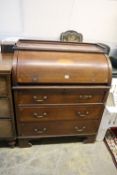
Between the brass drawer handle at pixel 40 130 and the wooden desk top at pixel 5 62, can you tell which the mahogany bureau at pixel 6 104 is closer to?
the wooden desk top at pixel 5 62

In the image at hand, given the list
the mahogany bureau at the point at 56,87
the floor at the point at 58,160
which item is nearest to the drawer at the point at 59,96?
the mahogany bureau at the point at 56,87

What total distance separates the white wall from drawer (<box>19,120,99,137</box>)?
40.7 inches

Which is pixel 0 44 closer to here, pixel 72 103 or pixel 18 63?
pixel 18 63

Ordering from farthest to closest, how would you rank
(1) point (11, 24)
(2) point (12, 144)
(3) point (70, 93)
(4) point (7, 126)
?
(1) point (11, 24)
(2) point (12, 144)
(4) point (7, 126)
(3) point (70, 93)

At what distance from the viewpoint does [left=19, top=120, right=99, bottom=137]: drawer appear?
151 cm

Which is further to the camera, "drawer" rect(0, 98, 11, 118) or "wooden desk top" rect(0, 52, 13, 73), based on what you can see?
"drawer" rect(0, 98, 11, 118)

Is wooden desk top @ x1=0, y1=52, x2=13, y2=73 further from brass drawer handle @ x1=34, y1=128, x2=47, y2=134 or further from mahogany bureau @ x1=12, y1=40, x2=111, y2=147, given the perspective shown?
brass drawer handle @ x1=34, y1=128, x2=47, y2=134

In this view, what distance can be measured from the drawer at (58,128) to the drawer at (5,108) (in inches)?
7.5

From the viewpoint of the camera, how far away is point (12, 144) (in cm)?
160

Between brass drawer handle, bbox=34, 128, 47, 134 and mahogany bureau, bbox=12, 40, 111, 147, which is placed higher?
mahogany bureau, bbox=12, 40, 111, 147

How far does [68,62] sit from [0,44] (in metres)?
0.74

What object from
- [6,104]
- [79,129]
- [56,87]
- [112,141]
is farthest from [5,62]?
[112,141]

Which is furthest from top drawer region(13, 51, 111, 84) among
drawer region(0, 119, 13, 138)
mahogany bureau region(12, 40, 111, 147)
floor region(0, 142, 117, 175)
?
floor region(0, 142, 117, 175)

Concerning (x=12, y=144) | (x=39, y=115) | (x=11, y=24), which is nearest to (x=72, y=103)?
(x=39, y=115)
